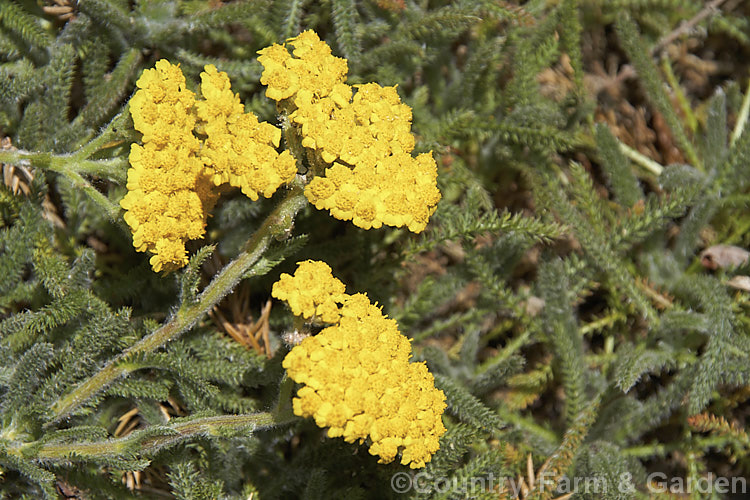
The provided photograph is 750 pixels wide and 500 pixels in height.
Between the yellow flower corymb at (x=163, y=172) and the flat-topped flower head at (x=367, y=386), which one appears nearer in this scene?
the flat-topped flower head at (x=367, y=386)

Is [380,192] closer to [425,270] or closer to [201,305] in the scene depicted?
[201,305]

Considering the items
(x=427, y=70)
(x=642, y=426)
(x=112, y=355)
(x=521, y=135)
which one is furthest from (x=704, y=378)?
(x=112, y=355)

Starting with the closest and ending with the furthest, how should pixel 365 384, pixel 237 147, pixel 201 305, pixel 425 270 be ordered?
pixel 365 384 → pixel 237 147 → pixel 201 305 → pixel 425 270

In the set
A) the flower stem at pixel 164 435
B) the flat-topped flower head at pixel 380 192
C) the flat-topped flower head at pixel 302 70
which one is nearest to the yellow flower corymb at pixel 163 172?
the flat-topped flower head at pixel 302 70

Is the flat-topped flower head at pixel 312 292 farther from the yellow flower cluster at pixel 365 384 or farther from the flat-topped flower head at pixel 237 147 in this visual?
the flat-topped flower head at pixel 237 147

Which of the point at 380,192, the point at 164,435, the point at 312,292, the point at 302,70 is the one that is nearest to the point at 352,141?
the point at 380,192

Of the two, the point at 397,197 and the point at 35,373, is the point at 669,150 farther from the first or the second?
the point at 35,373
